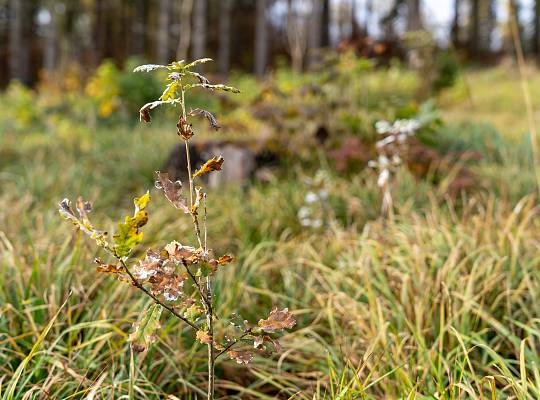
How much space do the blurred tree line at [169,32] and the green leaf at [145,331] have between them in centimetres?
1215

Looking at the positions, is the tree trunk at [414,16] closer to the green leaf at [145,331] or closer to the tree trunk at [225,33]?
the tree trunk at [225,33]

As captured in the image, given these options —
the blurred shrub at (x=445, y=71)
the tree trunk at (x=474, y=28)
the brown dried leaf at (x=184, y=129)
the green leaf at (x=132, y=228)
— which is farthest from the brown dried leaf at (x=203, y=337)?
the tree trunk at (x=474, y=28)

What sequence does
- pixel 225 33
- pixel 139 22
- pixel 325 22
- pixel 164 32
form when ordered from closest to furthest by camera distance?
pixel 164 32
pixel 225 33
pixel 139 22
pixel 325 22

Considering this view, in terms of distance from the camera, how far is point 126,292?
2.26 metres

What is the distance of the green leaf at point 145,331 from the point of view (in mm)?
1193

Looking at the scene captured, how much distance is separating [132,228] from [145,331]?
Answer: 8.6 inches

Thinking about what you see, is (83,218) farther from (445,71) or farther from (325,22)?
(325,22)

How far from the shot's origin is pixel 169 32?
17.6 meters

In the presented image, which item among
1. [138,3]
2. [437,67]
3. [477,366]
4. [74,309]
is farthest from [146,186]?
[138,3]

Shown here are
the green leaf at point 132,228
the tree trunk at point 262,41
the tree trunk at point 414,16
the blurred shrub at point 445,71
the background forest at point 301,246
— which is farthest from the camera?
the tree trunk at point 262,41

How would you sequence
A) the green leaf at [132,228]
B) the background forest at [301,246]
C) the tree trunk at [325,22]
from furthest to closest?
the tree trunk at [325,22], the background forest at [301,246], the green leaf at [132,228]

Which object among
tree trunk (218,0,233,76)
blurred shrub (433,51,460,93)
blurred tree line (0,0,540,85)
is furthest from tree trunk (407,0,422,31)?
blurred shrub (433,51,460,93)

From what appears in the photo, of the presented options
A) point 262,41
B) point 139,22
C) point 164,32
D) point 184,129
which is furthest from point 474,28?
point 184,129

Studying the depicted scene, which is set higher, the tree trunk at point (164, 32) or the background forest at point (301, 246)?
the tree trunk at point (164, 32)
